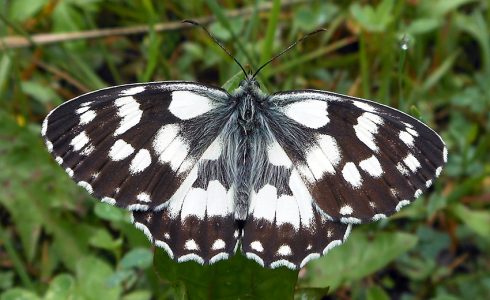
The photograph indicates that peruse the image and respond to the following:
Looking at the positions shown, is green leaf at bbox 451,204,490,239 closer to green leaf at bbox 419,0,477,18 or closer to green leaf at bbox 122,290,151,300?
green leaf at bbox 419,0,477,18

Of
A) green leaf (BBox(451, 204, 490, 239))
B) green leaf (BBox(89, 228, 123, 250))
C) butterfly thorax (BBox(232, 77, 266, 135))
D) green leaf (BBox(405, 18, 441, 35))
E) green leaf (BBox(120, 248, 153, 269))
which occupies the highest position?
green leaf (BBox(405, 18, 441, 35))

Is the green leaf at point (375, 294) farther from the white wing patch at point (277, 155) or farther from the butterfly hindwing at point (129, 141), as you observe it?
the butterfly hindwing at point (129, 141)

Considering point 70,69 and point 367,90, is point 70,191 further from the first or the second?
point 367,90

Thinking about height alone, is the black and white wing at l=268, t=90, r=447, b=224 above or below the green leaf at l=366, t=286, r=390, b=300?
above

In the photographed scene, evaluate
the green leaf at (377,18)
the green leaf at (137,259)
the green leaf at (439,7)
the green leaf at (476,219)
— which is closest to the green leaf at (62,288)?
the green leaf at (137,259)

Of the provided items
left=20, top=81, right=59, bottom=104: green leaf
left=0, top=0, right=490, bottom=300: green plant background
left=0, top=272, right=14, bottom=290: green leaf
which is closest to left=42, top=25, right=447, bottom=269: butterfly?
left=0, top=0, right=490, bottom=300: green plant background

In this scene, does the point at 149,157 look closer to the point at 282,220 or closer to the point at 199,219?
the point at 199,219

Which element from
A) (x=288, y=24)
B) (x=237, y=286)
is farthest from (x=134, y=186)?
(x=288, y=24)
